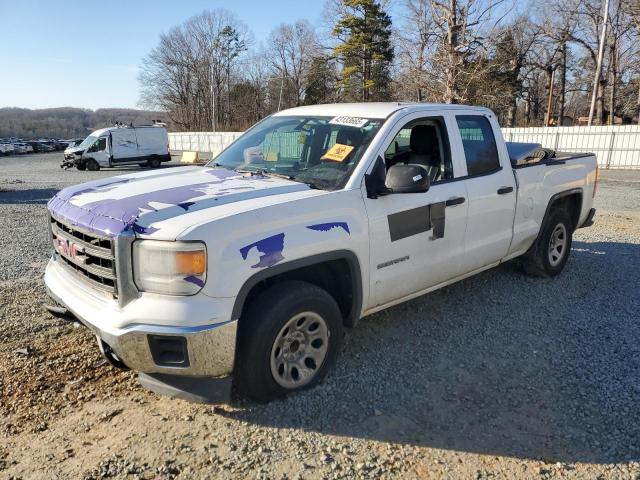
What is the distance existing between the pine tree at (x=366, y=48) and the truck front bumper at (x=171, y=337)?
48.7m

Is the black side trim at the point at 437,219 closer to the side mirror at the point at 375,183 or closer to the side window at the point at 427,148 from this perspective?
the side window at the point at 427,148

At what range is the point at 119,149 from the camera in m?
26.3

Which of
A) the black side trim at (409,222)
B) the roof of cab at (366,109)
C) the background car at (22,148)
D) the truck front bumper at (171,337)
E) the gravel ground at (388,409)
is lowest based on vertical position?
the gravel ground at (388,409)

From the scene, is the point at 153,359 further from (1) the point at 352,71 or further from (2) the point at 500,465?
(1) the point at 352,71

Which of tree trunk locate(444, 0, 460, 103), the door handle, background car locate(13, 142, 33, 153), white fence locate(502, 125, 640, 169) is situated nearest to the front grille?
the door handle

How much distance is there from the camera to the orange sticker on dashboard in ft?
11.9

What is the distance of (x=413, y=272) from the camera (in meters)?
3.84

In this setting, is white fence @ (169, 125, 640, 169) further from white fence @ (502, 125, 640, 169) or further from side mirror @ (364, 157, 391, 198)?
side mirror @ (364, 157, 391, 198)

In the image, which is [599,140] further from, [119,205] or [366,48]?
[366,48]

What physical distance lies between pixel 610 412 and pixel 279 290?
226cm

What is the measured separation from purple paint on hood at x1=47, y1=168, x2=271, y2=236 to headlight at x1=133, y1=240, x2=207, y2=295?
12 cm

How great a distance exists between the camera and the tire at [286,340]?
296 cm

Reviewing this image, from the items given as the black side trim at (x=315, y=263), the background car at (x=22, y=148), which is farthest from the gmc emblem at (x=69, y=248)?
the background car at (x=22, y=148)

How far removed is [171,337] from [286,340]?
78cm
